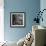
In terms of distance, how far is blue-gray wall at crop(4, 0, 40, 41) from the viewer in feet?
18.4

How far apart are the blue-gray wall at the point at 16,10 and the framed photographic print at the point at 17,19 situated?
123 millimetres

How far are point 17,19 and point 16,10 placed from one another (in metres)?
0.37

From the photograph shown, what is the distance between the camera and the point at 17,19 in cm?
565

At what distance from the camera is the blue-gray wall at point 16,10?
220 inches

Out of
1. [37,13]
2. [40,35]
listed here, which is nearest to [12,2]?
[37,13]

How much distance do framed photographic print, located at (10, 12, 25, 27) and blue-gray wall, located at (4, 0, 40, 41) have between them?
0.12 metres

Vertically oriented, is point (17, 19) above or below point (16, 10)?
below

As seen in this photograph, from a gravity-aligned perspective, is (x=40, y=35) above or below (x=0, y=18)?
below

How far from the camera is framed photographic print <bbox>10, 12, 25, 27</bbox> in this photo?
5.61 m

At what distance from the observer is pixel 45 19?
181 inches

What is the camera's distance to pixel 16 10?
562cm

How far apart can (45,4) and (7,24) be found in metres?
1.82

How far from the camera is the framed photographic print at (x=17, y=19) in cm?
561

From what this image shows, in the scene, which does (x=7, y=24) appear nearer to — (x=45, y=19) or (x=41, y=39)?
(x=45, y=19)
